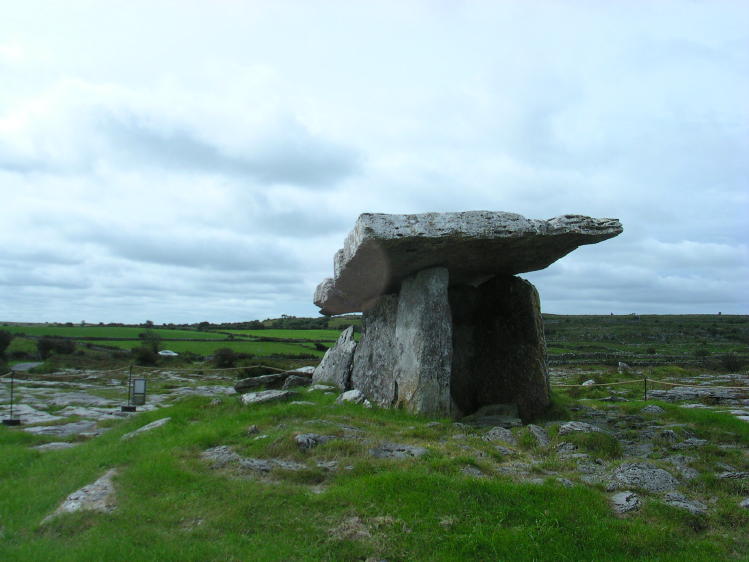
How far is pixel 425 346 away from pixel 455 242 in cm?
227

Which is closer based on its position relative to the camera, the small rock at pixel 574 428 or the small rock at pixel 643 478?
the small rock at pixel 643 478

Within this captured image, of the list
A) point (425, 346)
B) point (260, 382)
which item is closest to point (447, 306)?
point (425, 346)

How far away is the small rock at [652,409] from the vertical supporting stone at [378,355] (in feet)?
19.3

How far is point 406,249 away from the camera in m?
11.5

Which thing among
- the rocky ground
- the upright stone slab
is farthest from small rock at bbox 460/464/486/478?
the upright stone slab

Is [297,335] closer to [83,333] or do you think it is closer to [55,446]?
[83,333]

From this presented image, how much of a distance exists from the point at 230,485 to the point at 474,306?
31.4ft

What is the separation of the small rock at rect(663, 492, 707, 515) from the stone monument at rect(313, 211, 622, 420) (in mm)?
5218

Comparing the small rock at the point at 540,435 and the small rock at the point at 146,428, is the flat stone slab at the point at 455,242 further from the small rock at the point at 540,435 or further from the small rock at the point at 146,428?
the small rock at the point at 146,428

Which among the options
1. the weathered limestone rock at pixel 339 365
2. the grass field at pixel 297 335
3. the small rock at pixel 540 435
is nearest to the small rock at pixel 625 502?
the small rock at pixel 540 435

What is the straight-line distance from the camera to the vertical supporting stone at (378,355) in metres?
13.0

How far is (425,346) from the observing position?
11.7 m

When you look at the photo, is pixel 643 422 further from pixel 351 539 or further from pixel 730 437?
pixel 351 539

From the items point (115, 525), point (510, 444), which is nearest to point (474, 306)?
point (510, 444)
